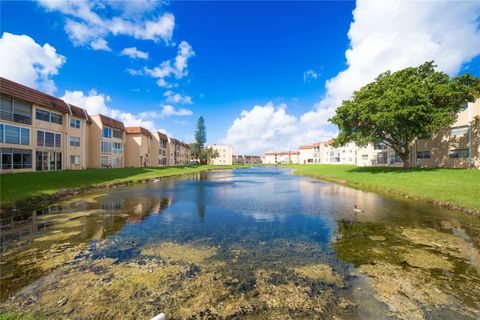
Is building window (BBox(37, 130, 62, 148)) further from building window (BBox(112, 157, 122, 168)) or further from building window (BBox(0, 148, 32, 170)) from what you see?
building window (BBox(112, 157, 122, 168))

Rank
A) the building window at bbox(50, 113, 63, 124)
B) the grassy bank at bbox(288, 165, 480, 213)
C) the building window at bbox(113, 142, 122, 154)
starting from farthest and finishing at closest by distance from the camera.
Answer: the building window at bbox(113, 142, 122, 154)
the building window at bbox(50, 113, 63, 124)
the grassy bank at bbox(288, 165, 480, 213)

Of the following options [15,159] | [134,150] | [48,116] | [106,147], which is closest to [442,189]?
[15,159]

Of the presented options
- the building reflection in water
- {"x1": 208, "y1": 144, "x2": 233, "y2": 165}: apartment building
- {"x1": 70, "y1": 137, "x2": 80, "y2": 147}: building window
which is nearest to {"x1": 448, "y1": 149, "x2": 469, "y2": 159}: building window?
the building reflection in water

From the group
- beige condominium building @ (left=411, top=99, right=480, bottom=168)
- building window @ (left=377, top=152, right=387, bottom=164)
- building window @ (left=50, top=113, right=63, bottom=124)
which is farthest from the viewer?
building window @ (left=377, top=152, right=387, bottom=164)

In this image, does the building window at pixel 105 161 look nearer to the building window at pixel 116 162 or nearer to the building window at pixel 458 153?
the building window at pixel 116 162

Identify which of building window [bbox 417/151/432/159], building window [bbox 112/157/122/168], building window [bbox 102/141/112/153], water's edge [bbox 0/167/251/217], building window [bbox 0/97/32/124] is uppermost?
building window [bbox 0/97/32/124]

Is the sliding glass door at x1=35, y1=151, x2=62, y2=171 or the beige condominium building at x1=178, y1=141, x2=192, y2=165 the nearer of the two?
the sliding glass door at x1=35, y1=151, x2=62, y2=171

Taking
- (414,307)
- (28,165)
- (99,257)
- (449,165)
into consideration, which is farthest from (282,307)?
(449,165)

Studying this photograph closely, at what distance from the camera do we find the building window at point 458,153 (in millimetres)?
30916

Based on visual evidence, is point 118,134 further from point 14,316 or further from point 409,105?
point 409,105

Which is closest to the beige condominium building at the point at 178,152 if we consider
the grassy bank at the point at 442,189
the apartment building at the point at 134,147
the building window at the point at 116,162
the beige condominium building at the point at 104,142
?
the apartment building at the point at 134,147

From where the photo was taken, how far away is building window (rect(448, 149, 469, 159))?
1217 inches

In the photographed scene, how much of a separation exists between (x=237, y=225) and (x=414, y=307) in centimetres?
744

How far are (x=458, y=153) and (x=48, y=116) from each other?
61.4m
